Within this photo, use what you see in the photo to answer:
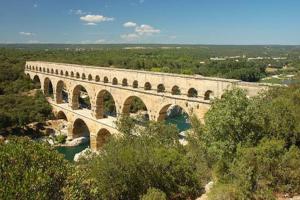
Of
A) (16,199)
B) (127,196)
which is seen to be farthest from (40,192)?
(127,196)

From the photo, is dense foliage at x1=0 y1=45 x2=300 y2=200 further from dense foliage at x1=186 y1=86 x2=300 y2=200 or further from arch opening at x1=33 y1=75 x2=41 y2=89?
arch opening at x1=33 y1=75 x2=41 y2=89

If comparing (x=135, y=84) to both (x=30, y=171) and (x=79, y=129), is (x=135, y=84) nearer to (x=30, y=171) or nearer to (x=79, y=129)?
(x=79, y=129)

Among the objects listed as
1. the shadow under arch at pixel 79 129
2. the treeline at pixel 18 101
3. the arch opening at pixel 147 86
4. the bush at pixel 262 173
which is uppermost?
the arch opening at pixel 147 86

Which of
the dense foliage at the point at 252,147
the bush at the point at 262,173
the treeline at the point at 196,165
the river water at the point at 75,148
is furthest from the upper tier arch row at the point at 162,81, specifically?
the bush at the point at 262,173

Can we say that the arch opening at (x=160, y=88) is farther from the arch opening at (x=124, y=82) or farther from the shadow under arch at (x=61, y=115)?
the shadow under arch at (x=61, y=115)

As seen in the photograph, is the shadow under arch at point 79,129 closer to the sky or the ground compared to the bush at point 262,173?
closer to the ground

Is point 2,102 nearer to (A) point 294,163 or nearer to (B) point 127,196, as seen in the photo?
(B) point 127,196
